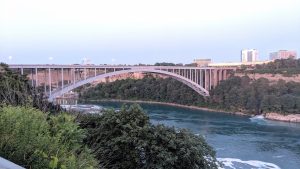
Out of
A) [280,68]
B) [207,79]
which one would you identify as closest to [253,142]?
[207,79]

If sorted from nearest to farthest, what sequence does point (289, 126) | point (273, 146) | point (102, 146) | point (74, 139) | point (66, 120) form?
point (74, 139), point (66, 120), point (102, 146), point (273, 146), point (289, 126)

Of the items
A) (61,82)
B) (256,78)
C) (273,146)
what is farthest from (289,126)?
(61,82)

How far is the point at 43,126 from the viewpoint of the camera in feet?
8.70

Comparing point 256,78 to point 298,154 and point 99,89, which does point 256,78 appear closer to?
point 99,89

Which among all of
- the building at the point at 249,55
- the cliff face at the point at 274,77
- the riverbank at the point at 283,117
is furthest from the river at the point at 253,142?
the building at the point at 249,55

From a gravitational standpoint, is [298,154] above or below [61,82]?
below

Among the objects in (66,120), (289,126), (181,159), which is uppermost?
(66,120)

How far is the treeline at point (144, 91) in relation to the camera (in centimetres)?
3653

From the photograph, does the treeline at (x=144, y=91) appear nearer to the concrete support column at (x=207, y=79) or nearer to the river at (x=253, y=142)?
the concrete support column at (x=207, y=79)

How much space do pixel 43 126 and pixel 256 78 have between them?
1318 inches

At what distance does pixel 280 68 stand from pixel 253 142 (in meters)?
20.2

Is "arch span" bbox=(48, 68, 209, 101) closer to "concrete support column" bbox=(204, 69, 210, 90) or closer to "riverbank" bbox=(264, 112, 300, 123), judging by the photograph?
"concrete support column" bbox=(204, 69, 210, 90)

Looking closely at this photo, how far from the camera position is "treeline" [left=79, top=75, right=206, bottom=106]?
3653 cm

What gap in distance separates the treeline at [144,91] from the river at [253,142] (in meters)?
10.8
